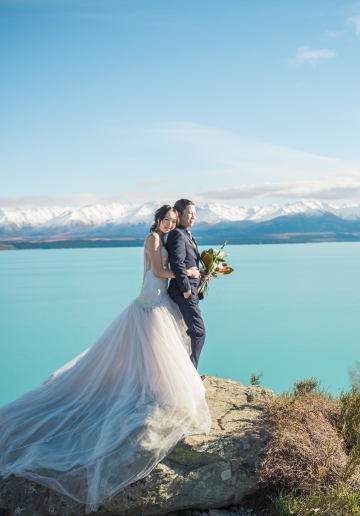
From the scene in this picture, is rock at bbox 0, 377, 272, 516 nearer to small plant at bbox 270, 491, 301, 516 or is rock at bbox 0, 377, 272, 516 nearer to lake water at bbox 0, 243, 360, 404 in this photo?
small plant at bbox 270, 491, 301, 516

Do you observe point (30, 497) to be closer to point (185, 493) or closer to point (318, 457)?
point (185, 493)

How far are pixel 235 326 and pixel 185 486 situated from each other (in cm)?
1602

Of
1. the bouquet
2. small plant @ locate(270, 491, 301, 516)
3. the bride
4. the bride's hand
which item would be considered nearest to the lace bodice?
the bride

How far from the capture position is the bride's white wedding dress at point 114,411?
4078 mm

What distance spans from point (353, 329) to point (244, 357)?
5.76 m

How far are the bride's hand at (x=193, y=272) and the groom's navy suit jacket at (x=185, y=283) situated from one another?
0.05 meters

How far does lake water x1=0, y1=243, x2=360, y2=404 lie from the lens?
572 inches

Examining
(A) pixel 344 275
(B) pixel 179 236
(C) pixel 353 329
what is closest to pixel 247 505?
(B) pixel 179 236

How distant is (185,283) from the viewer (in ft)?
16.5

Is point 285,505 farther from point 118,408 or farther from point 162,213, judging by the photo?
point 162,213

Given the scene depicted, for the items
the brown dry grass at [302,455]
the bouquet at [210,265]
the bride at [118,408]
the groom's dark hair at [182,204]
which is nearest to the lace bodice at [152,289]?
the bride at [118,408]

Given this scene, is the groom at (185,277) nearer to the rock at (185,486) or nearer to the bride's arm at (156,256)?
the bride's arm at (156,256)

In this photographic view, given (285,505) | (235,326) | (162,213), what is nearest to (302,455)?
(285,505)

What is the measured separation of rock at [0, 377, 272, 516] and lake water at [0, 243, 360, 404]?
807 cm
